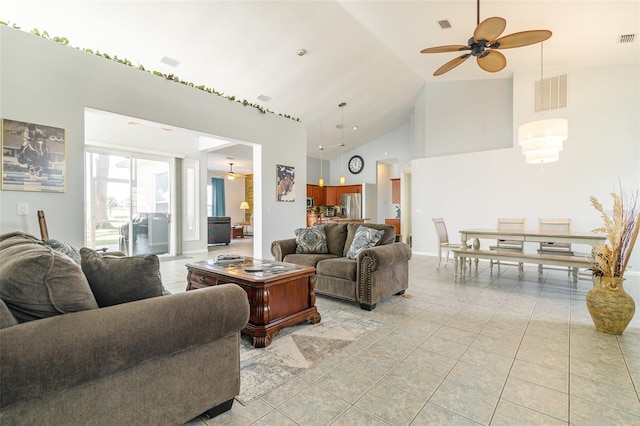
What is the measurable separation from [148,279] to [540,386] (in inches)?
93.5

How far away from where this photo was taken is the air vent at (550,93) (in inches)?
211

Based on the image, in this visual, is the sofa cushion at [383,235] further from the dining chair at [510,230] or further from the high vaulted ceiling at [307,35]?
the high vaulted ceiling at [307,35]

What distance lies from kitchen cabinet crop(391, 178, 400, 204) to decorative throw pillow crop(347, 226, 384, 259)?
7376 mm

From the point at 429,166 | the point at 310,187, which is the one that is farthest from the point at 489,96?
the point at 310,187

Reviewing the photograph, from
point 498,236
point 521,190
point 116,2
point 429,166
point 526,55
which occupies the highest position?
point 526,55

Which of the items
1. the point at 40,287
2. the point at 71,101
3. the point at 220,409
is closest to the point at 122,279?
the point at 40,287

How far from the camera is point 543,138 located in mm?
3627

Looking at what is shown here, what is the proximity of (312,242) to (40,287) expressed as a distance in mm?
3112

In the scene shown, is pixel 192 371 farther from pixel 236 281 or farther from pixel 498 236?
pixel 498 236

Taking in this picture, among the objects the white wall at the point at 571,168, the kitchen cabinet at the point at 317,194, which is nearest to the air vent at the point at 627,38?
the white wall at the point at 571,168

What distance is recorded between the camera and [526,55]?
5105 mm

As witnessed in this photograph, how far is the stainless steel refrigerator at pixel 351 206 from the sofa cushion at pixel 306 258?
19.6 ft

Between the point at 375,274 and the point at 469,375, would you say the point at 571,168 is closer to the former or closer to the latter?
the point at 375,274

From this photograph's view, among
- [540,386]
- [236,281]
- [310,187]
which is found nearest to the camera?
[540,386]
